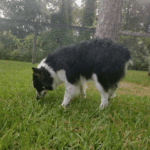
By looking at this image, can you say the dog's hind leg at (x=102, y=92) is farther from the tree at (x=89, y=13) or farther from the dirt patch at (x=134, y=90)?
the tree at (x=89, y=13)

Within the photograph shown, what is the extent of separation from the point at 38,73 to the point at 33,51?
7.21 meters

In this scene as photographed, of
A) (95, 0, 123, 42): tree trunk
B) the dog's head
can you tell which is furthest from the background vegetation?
the dog's head

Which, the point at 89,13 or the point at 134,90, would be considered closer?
the point at 134,90

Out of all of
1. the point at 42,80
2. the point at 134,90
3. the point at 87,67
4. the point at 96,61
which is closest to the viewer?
the point at 96,61

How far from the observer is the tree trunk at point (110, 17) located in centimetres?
360

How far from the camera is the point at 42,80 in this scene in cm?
261

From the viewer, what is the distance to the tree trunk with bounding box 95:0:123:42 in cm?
360

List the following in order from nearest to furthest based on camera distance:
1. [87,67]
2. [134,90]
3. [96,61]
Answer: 1. [96,61]
2. [87,67]
3. [134,90]

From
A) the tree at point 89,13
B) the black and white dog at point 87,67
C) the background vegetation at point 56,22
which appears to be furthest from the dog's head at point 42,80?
the tree at point 89,13

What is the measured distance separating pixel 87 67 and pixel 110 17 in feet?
7.51

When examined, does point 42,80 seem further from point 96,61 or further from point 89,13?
point 89,13

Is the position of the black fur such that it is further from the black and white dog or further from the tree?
the tree

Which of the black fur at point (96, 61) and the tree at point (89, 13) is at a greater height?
the tree at point (89, 13)

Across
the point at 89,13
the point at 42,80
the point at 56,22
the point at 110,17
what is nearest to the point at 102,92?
Answer: the point at 42,80
